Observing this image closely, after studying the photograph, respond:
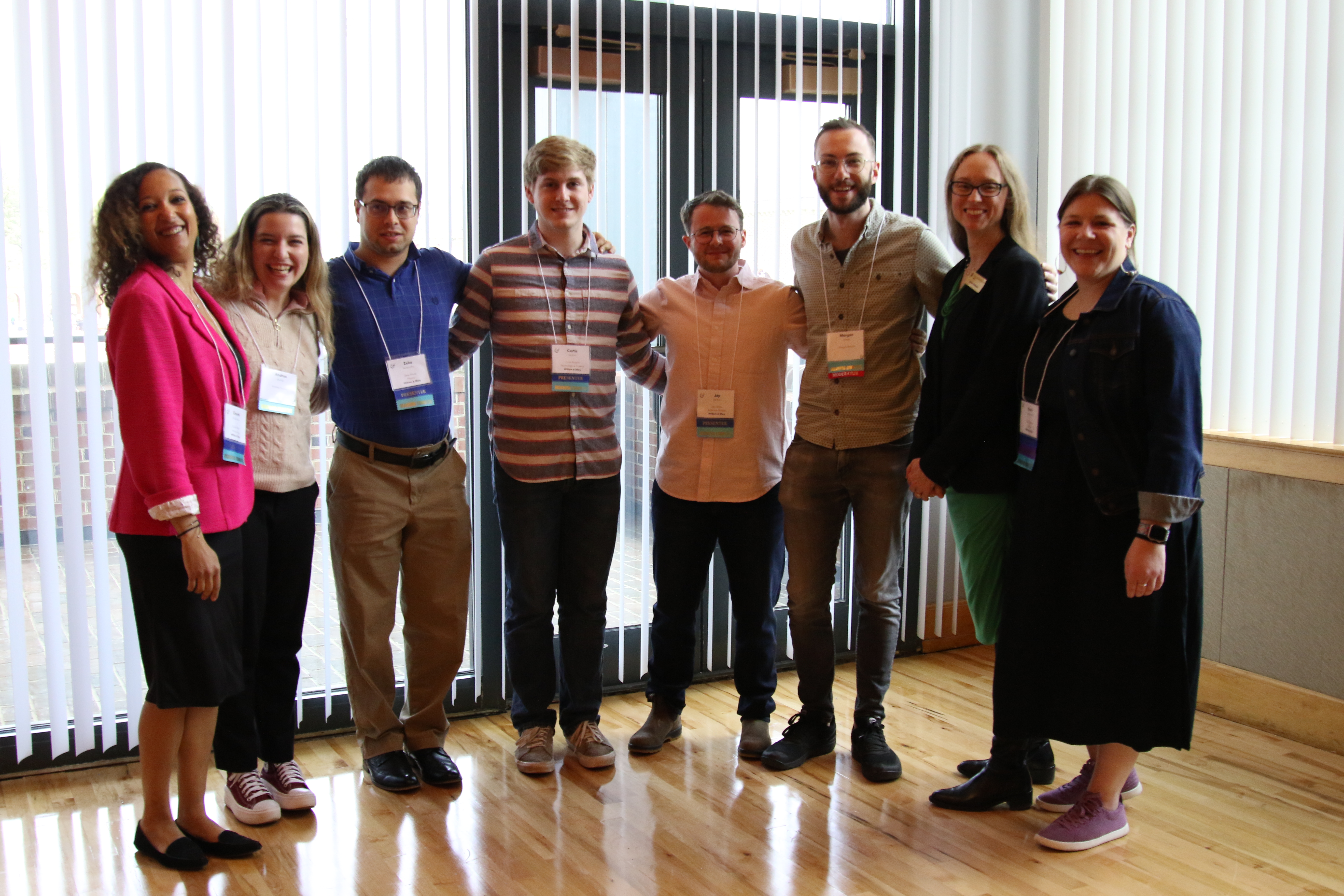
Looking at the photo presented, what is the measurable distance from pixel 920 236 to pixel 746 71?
3.62ft

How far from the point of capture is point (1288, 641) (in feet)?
11.3

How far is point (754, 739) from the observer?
3.21 metres

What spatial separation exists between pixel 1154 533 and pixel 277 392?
197cm

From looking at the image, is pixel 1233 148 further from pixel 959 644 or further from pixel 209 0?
pixel 209 0

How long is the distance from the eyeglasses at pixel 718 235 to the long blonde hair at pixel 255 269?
0.96m

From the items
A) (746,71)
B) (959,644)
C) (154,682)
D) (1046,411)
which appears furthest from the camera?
(959,644)

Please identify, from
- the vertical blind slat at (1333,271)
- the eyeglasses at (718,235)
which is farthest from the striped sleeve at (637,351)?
the vertical blind slat at (1333,271)

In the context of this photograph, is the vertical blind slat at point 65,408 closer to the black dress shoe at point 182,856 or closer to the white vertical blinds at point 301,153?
the white vertical blinds at point 301,153

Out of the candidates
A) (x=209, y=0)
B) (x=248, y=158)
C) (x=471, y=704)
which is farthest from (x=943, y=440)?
(x=209, y=0)

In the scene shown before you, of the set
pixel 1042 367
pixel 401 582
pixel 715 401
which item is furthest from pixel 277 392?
pixel 1042 367

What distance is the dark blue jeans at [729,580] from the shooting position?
3.12 meters

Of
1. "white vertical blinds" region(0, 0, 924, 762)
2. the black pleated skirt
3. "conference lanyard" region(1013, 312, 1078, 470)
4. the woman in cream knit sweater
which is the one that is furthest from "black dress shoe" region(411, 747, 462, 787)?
"conference lanyard" region(1013, 312, 1078, 470)

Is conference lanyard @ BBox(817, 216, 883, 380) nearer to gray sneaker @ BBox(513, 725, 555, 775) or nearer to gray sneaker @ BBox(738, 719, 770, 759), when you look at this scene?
gray sneaker @ BBox(738, 719, 770, 759)

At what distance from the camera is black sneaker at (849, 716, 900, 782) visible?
3023 millimetres
